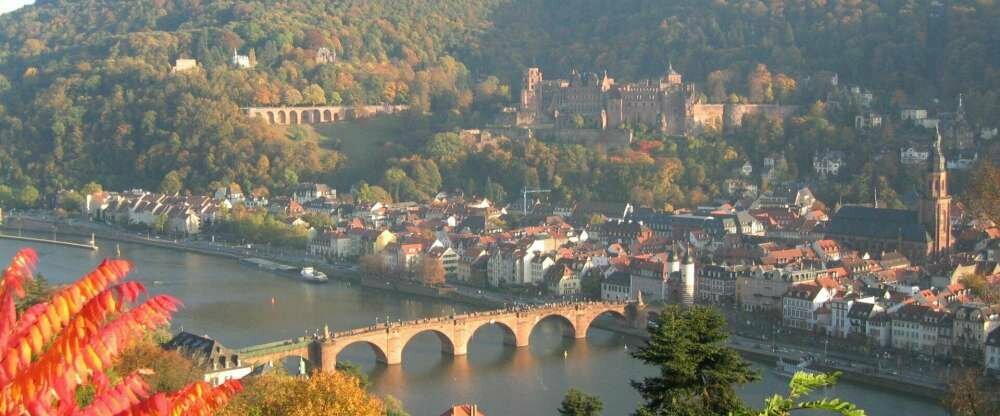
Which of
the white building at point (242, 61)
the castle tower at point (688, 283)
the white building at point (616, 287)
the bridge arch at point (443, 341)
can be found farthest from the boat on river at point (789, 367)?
the white building at point (242, 61)

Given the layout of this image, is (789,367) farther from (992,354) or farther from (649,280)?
(649,280)

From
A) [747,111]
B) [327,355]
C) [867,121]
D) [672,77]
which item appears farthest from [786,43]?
[327,355]

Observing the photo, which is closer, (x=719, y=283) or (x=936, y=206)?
(x=719, y=283)

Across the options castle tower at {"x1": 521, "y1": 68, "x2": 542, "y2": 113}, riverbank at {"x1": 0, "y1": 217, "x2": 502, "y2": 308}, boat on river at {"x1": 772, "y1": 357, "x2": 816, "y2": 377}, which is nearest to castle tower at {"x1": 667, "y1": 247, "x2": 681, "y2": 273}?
riverbank at {"x1": 0, "y1": 217, "x2": 502, "y2": 308}

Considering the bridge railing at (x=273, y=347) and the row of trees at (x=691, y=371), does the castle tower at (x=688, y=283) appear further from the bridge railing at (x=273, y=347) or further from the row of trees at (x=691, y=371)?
the row of trees at (x=691, y=371)

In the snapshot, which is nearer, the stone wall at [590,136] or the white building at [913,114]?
the white building at [913,114]

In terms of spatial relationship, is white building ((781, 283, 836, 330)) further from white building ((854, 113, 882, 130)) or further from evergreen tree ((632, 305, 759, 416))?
white building ((854, 113, 882, 130))
